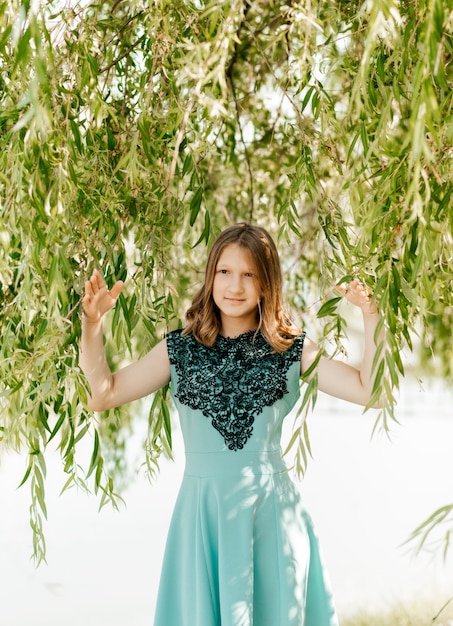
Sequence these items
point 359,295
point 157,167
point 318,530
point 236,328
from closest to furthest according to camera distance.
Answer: point 359,295 < point 236,328 < point 157,167 < point 318,530

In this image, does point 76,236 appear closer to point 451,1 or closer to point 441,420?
point 451,1

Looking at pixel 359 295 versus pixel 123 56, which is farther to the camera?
pixel 123 56

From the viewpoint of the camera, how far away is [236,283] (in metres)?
2.28

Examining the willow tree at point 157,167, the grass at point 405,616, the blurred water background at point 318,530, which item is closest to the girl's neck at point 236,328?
the willow tree at point 157,167

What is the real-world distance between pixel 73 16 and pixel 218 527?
49.9 inches

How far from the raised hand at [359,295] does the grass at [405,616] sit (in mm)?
3538

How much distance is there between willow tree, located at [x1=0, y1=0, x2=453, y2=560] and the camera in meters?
1.80

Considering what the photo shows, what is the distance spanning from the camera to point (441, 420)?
1277 centimetres

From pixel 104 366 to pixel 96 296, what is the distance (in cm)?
20

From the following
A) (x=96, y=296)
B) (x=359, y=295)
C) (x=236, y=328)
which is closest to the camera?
(x=359, y=295)

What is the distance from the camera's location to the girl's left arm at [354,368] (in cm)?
207

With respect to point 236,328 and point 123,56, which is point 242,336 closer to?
point 236,328

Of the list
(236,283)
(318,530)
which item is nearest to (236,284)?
(236,283)

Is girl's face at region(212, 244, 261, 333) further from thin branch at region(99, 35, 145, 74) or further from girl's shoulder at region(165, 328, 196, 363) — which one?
thin branch at region(99, 35, 145, 74)
